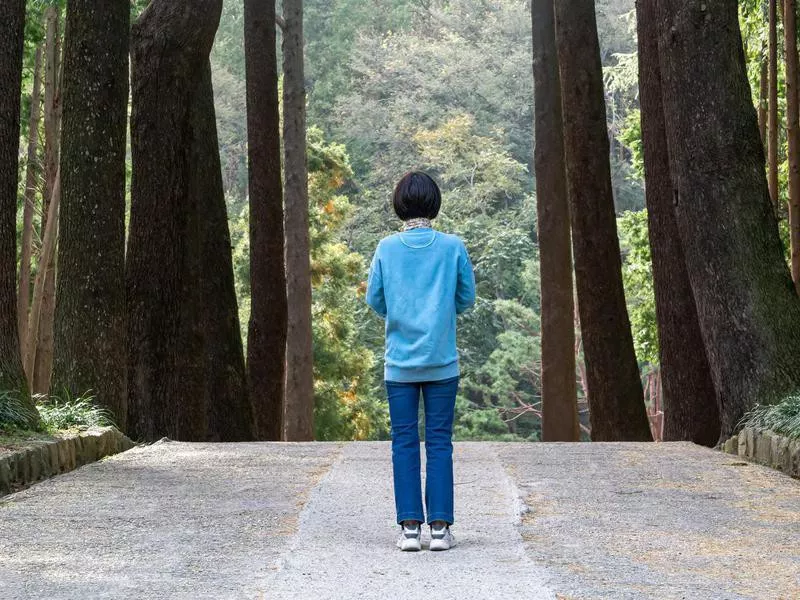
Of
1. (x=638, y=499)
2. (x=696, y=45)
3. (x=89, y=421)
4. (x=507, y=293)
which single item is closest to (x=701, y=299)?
→ (x=696, y=45)

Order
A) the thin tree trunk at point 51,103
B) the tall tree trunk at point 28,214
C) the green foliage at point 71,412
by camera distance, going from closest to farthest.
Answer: the green foliage at point 71,412 → the thin tree trunk at point 51,103 → the tall tree trunk at point 28,214

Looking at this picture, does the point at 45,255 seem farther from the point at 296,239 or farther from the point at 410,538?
the point at 410,538

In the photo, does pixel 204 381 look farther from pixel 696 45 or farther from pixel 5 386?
pixel 696 45

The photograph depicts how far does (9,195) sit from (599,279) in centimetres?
837

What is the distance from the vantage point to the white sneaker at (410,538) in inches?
239

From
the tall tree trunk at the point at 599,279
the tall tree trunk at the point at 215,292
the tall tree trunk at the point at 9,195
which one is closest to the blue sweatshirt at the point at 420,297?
the tall tree trunk at the point at 9,195

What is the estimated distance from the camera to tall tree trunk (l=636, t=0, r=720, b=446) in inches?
515

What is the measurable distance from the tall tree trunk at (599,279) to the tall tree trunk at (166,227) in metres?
5.01

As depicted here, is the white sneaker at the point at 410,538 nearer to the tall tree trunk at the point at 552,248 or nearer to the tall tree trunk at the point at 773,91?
the tall tree trunk at the point at 773,91

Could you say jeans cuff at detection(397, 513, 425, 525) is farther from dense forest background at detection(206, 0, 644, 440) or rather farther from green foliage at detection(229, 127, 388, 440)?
dense forest background at detection(206, 0, 644, 440)

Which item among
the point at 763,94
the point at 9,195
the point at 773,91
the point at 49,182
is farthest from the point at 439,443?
the point at 49,182

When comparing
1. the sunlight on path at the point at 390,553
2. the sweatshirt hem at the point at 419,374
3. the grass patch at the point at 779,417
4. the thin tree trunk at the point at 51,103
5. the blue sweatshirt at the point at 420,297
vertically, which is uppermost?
the thin tree trunk at the point at 51,103

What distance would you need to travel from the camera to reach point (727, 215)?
10.8 m

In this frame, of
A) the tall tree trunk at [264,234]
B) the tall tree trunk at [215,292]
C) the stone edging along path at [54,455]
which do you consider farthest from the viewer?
the tall tree trunk at [264,234]
